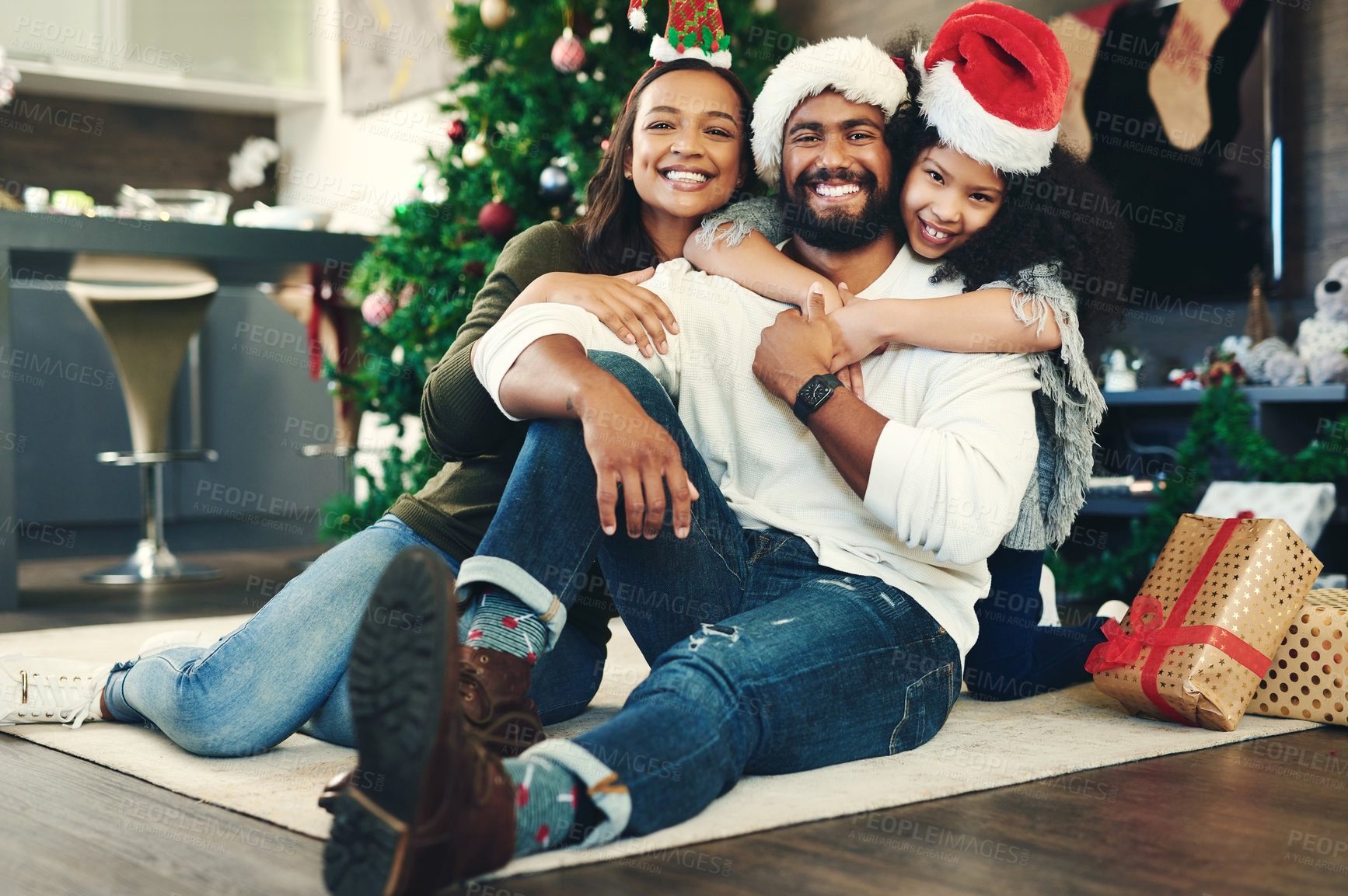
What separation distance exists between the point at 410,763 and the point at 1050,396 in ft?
2.86

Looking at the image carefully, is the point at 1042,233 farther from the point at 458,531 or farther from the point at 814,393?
the point at 458,531

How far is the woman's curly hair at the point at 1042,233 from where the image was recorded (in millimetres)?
1389

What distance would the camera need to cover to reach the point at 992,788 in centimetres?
127

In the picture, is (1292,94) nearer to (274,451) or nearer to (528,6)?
(528,6)

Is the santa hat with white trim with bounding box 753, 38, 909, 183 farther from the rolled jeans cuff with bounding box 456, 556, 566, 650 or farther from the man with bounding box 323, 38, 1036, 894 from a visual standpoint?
the rolled jeans cuff with bounding box 456, 556, 566, 650

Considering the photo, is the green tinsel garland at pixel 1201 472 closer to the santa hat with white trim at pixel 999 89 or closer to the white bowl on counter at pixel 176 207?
the santa hat with white trim at pixel 999 89

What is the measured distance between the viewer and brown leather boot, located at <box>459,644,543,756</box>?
3.41 feet

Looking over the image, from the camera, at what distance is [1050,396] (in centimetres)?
140

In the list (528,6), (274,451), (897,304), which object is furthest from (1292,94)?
(274,451)

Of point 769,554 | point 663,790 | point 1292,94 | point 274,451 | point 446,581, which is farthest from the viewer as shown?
point 274,451

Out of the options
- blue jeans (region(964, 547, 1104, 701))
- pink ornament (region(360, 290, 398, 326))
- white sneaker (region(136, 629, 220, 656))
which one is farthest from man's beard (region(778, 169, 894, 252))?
pink ornament (region(360, 290, 398, 326))

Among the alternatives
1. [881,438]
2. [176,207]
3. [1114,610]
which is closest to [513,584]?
[881,438]

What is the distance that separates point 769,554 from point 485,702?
0.40 meters

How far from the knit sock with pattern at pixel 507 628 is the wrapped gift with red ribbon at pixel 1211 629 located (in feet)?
2.74
